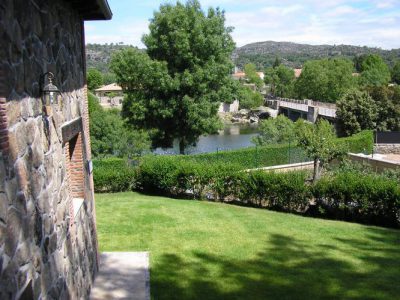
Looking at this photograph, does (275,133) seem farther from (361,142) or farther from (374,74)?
(374,74)

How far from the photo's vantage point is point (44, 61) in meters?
4.43

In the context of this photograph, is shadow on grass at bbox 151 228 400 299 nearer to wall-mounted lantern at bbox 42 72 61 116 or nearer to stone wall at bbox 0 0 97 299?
stone wall at bbox 0 0 97 299

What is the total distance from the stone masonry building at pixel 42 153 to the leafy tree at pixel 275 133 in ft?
77.7

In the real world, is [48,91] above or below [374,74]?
below

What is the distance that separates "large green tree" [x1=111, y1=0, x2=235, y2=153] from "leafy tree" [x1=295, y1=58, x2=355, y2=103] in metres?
40.7

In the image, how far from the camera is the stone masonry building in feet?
10.6

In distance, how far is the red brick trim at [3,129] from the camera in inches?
120

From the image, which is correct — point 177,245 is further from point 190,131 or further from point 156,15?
point 156,15

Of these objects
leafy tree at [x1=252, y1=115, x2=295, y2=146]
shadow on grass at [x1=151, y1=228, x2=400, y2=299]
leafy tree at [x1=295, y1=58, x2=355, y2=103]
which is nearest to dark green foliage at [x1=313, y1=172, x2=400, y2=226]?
shadow on grass at [x1=151, y1=228, x2=400, y2=299]

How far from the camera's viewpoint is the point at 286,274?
26.9ft

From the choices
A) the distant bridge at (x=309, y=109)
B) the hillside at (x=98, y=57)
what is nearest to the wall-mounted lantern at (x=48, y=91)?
the distant bridge at (x=309, y=109)

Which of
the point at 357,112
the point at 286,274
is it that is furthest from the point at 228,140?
the point at 286,274

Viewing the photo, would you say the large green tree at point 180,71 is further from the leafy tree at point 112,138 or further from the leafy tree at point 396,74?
the leafy tree at point 396,74

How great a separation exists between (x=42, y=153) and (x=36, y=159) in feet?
0.78
